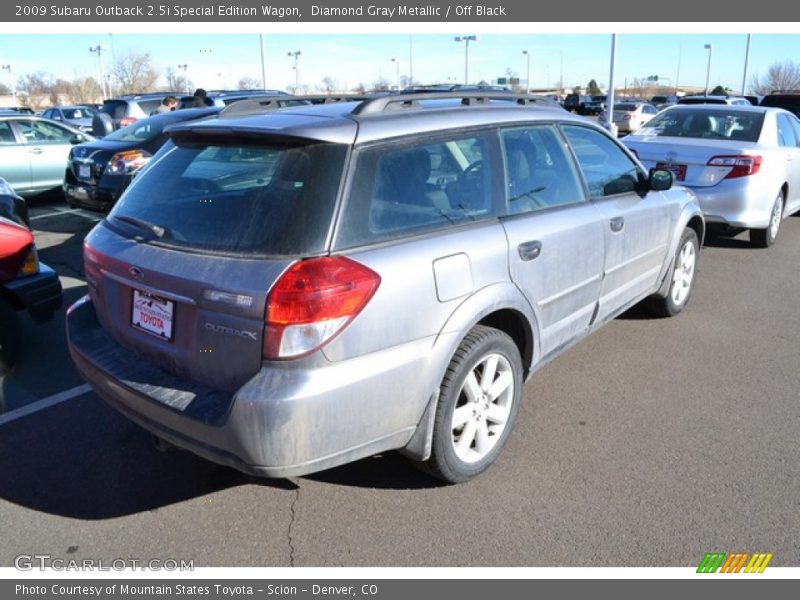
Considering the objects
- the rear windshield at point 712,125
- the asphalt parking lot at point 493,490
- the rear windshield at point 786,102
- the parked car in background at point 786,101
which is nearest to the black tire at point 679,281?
the asphalt parking lot at point 493,490

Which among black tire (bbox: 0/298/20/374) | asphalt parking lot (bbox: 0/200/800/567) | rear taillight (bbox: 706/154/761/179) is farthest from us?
rear taillight (bbox: 706/154/761/179)

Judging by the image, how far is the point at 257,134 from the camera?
278cm

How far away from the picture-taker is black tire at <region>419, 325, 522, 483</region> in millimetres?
2936

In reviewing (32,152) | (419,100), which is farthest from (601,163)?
(32,152)

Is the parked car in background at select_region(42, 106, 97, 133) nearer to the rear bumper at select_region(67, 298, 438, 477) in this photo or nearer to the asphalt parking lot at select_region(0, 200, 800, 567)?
the asphalt parking lot at select_region(0, 200, 800, 567)

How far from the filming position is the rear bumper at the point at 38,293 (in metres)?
4.40

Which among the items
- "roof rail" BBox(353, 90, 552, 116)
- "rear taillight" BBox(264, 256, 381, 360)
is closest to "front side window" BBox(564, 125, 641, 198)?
"roof rail" BBox(353, 90, 552, 116)

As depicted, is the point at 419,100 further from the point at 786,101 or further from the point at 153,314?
the point at 786,101

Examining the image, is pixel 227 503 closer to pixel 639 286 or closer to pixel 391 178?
pixel 391 178

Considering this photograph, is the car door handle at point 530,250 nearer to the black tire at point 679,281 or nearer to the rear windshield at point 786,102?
the black tire at point 679,281

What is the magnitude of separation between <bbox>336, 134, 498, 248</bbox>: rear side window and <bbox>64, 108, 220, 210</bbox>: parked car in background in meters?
5.62

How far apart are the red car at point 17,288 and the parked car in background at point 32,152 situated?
659cm

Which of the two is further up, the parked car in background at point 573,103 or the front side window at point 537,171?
the front side window at point 537,171

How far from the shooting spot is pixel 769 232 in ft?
26.0
